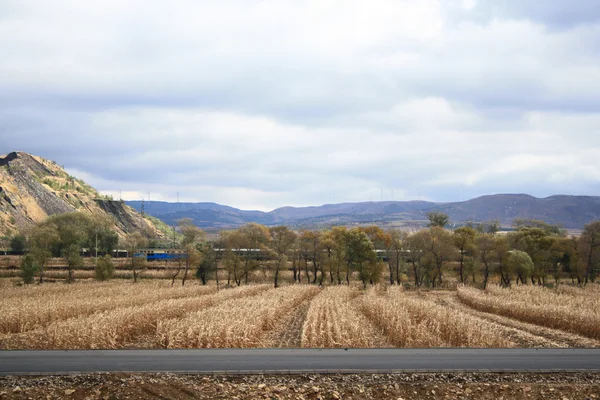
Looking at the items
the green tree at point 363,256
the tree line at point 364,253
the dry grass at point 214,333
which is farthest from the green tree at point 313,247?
the dry grass at point 214,333

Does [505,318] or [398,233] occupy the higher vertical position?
[398,233]

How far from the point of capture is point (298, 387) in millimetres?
17531

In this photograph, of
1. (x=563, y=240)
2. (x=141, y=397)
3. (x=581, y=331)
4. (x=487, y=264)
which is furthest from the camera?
(x=563, y=240)

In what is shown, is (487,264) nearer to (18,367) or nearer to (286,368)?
(286,368)

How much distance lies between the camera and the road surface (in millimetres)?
18938

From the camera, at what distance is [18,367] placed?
61.7 ft

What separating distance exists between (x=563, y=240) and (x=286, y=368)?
81894mm

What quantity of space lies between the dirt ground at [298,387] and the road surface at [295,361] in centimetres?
62

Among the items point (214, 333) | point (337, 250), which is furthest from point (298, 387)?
point (337, 250)

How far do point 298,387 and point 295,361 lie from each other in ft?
9.03

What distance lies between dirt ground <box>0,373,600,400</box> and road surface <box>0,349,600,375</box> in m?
0.62

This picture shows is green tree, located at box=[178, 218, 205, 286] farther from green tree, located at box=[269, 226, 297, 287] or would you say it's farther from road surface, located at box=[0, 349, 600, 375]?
road surface, located at box=[0, 349, 600, 375]

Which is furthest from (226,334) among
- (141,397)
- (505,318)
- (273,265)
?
(273,265)

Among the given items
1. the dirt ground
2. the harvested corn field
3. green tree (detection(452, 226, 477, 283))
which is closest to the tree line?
green tree (detection(452, 226, 477, 283))
